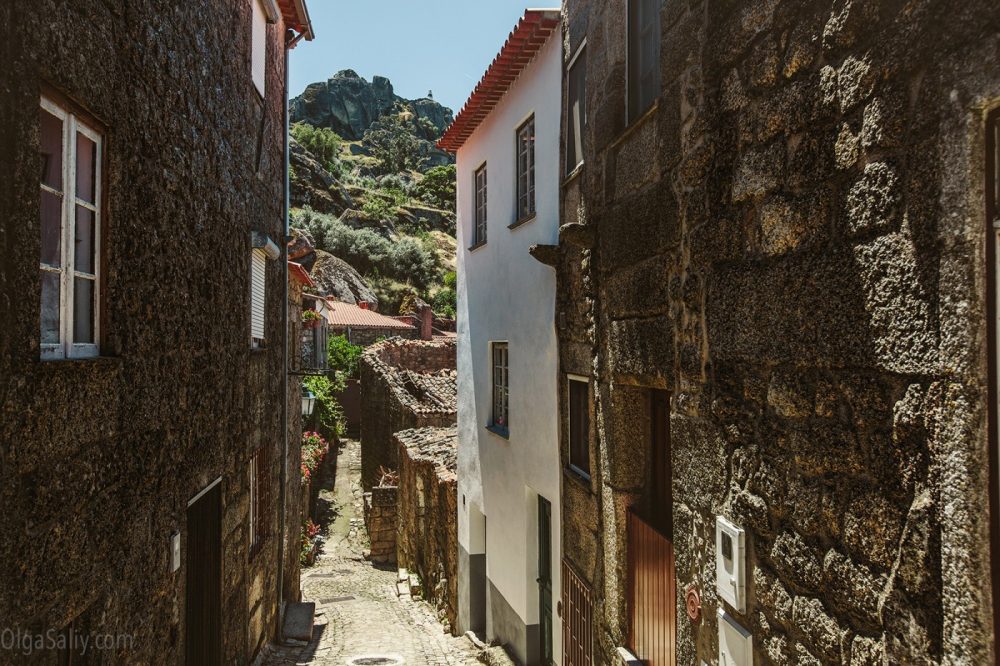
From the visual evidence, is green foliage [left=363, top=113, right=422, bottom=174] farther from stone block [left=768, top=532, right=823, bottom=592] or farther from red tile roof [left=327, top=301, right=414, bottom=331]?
stone block [left=768, top=532, right=823, bottom=592]

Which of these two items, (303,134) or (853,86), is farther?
(303,134)

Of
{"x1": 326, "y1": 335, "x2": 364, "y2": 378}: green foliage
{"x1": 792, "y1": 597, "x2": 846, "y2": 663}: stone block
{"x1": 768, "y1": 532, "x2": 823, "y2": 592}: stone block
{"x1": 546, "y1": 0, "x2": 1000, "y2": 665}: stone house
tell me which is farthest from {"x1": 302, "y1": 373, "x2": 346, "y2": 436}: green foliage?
{"x1": 792, "y1": 597, "x2": 846, "y2": 663}: stone block

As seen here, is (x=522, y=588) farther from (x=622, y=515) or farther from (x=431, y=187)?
(x=431, y=187)

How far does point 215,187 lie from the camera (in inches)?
205

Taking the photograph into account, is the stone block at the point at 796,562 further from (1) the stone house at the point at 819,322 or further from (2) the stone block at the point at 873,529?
(2) the stone block at the point at 873,529

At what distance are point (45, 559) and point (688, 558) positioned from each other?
113 inches

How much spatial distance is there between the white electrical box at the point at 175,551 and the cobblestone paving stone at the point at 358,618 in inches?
146

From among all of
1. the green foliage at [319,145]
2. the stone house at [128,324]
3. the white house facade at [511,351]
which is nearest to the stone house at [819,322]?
the white house facade at [511,351]

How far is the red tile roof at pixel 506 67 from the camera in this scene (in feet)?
22.4

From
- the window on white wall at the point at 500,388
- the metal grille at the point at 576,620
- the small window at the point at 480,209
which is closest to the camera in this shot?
the metal grille at the point at 576,620

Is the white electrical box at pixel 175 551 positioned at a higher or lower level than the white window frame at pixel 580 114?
lower

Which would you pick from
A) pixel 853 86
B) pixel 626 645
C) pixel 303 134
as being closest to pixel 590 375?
pixel 626 645

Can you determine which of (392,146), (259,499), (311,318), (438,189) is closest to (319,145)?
(438,189)

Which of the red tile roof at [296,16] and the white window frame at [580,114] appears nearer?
the white window frame at [580,114]
